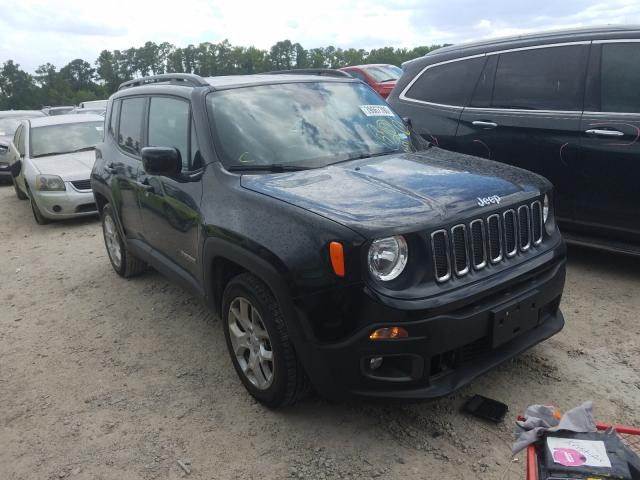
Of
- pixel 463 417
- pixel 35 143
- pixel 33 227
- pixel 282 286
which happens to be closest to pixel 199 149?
pixel 282 286

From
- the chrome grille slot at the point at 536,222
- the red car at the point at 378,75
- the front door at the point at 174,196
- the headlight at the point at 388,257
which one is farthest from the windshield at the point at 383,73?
the headlight at the point at 388,257

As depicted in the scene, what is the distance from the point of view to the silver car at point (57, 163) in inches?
312

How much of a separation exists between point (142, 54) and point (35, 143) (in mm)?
81458

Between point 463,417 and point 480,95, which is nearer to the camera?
point 463,417

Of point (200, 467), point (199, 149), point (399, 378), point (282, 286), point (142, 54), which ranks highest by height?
point (142, 54)

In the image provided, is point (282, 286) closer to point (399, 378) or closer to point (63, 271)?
point (399, 378)

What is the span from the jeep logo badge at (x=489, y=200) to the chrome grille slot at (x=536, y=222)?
1.05ft

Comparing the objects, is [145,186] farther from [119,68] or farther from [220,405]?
[119,68]

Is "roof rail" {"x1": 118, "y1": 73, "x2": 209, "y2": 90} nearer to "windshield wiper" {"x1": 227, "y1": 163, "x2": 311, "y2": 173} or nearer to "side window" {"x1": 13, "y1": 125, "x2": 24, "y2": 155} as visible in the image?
"windshield wiper" {"x1": 227, "y1": 163, "x2": 311, "y2": 173}

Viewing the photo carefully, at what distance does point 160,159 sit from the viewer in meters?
3.38

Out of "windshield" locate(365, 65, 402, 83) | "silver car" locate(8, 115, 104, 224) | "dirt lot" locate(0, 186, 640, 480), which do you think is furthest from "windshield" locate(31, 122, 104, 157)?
"windshield" locate(365, 65, 402, 83)

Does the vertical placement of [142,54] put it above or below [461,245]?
above

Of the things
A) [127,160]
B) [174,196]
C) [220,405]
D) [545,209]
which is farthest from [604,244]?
[127,160]

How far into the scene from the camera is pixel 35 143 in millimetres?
8977
